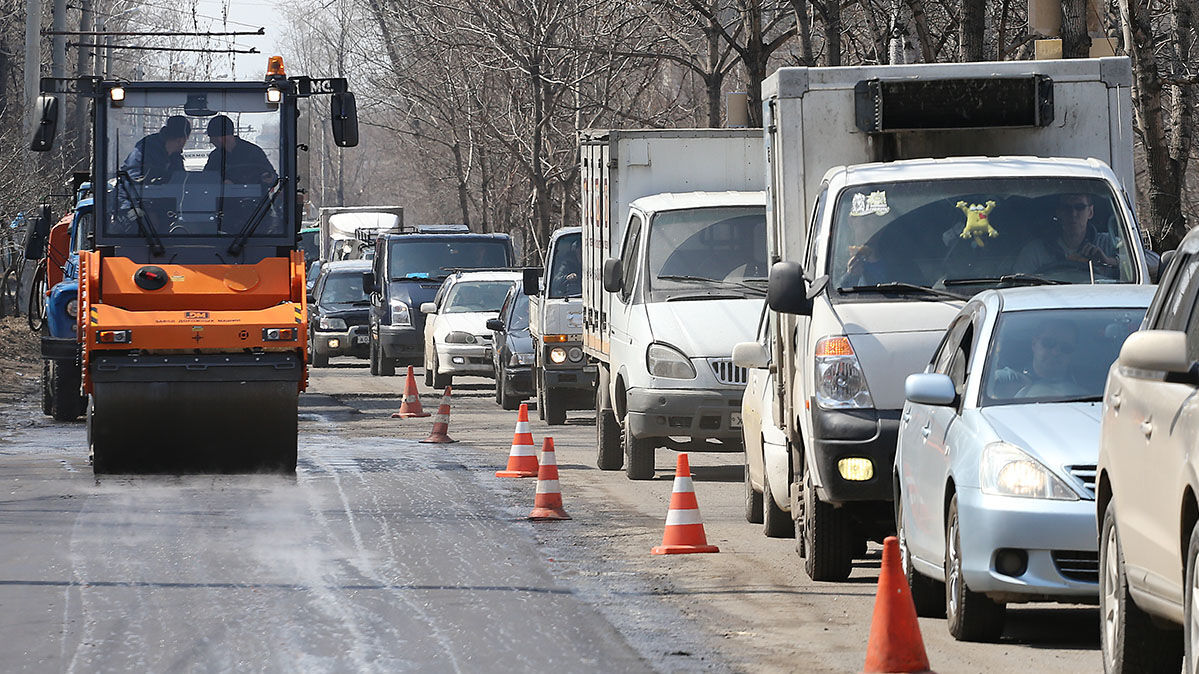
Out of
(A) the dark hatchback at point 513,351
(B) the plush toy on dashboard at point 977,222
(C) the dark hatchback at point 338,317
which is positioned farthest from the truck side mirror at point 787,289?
(C) the dark hatchback at point 338,317

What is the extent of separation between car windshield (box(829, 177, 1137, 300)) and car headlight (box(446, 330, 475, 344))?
18.0 metres

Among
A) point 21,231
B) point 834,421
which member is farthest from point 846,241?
point 21,231

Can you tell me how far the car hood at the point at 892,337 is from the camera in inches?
404

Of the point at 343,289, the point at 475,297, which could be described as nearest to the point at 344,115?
the point at 475,297

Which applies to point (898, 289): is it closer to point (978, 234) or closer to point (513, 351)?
point (978, 234)

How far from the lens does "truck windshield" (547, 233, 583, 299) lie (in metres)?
23.2

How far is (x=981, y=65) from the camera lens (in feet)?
40.5

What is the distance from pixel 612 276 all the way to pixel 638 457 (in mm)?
1597

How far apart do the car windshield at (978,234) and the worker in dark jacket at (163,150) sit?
781cm

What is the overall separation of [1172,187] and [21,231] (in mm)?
27501

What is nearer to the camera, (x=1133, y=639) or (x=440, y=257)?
(x=1133, y=639)

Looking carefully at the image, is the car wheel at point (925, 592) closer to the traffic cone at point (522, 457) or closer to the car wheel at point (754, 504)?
the car wheel at point (754, 504)

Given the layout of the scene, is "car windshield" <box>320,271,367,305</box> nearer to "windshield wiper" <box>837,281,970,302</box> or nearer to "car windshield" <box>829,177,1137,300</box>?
"car windshield" <box>829,177,1137,300</box>

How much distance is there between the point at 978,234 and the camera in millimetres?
11039
